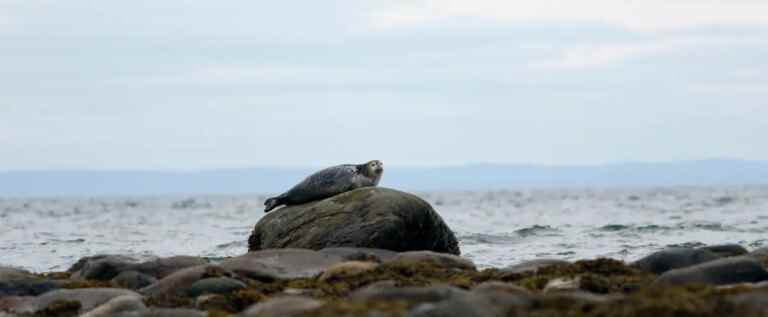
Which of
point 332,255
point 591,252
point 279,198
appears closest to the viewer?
point 332,255

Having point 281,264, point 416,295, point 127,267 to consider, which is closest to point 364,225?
point 281,264

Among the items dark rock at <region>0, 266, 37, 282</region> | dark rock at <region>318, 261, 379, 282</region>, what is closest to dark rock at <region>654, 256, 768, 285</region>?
dark rock at <region>318, 261, 379, 282</region>

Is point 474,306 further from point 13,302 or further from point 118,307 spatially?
point 13,302

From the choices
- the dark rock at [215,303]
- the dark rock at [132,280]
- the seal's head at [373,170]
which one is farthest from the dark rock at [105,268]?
the seal's head at [373,170]

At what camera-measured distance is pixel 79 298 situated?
10625mm

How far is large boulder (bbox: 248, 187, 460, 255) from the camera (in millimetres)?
15180

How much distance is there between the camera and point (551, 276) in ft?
34.3

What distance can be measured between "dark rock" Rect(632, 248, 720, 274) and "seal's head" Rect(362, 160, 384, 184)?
5.90m

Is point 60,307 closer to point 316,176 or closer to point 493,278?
point 493,278

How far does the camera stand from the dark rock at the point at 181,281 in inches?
435

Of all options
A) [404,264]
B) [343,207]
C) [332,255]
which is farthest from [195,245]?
[404,264]

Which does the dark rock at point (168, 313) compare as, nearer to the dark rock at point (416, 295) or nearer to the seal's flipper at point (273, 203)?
the dark rock at point (416, 295)

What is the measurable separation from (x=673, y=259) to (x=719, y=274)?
1.92 metres

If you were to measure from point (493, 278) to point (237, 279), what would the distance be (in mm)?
2207
